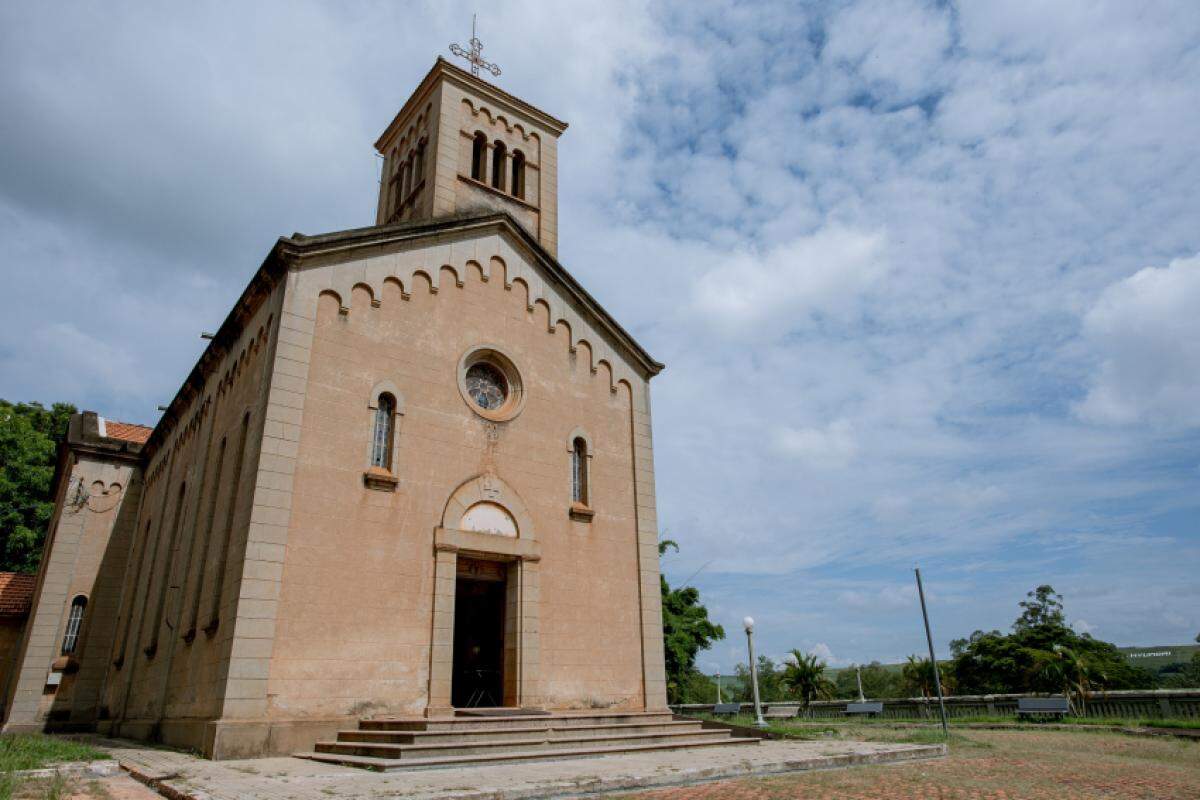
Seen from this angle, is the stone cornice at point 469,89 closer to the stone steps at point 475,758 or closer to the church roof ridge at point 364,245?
the church roof ridge at point 364,245

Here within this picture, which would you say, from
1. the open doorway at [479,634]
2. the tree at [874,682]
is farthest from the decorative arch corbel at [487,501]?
the tree at [874,682]

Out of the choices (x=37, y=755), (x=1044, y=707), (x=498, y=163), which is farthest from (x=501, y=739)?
(x=1044, y=707)

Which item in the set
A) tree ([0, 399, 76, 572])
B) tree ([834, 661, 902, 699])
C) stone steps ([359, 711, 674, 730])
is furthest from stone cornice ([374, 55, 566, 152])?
tree ([834, 661, 902, 699])

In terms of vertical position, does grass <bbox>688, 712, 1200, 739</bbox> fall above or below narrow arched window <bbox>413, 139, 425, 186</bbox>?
below

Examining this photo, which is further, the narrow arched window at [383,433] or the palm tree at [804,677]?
the palm tree at [804,677]

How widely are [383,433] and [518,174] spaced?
388 inches

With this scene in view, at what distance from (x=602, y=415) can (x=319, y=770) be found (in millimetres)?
10187

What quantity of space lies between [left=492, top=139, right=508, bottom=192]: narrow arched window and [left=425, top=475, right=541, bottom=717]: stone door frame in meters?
9.29

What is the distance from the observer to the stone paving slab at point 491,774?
7.43 meters

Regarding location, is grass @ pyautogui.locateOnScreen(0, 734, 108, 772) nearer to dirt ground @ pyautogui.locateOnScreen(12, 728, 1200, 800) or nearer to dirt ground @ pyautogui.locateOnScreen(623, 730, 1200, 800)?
dirt ground @ pyautogui.locateOnScreen(12, 728, 1200, 800)

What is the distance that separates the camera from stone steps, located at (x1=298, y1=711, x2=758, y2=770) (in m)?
10.1

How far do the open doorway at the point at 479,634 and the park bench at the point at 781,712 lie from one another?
1371 cm

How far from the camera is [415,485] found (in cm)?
Answer: 1411

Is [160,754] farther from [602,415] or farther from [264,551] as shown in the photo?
[602,415]
